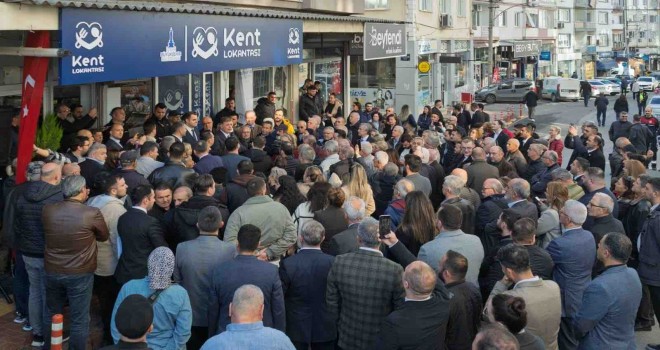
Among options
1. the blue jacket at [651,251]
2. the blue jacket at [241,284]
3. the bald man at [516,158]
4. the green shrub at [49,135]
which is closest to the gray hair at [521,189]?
the blue jacket at [651,251]

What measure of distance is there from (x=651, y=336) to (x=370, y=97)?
2406cm

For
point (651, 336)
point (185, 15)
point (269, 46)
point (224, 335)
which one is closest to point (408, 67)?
point (269, 46)

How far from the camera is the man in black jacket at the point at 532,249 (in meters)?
6.75

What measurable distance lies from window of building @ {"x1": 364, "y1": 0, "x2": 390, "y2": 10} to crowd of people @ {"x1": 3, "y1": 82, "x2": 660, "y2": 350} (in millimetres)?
24274

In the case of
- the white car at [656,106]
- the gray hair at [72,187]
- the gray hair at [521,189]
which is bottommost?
the gray hair at [521,189]

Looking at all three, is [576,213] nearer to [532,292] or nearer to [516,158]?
[532,292]

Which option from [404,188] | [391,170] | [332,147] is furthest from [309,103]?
[404,188]

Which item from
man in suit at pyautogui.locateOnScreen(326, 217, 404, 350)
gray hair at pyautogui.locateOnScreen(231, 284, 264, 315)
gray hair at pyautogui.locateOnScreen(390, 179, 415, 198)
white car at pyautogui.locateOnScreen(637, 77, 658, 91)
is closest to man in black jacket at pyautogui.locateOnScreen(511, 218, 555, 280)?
man in suit at pyautogui.locateOnScreen(326, 217, 404, 350)

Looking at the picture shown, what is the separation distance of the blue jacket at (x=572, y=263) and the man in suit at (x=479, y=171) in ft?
10.6

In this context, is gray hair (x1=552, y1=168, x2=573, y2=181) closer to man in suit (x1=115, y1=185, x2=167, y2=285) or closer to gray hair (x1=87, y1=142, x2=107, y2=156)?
man in suit (x1=115, y1=185, x2=167, y2=285)

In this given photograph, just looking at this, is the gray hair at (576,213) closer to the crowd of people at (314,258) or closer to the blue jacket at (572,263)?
the crowd of people at (314,258)

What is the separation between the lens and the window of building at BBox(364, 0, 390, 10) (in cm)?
3350

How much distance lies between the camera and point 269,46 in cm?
1442

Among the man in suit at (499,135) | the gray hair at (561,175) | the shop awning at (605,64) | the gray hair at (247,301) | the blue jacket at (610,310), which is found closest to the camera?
the gray hair at (247,301)
